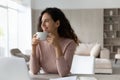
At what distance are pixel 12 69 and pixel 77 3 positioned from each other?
8.22 meters

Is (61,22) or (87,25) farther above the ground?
(87,25)

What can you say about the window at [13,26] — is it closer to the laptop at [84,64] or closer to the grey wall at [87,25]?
the grey wall at [87,25]

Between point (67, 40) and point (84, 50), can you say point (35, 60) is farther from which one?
point (84, 50)

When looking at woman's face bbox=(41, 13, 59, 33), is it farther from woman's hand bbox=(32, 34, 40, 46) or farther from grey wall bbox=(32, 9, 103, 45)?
grey wall bbox=(32, 9, 103, 45)

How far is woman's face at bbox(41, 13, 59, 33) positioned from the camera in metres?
1.48

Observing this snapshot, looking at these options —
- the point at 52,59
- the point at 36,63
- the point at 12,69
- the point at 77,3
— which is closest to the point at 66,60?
the point at 52,59

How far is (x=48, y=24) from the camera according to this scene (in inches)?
58.7

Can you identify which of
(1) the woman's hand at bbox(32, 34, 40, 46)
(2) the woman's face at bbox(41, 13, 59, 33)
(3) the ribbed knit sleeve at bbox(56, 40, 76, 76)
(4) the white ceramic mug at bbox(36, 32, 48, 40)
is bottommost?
(3) the ribbed knit sleeve at bbox(56, 40, 76, 76)

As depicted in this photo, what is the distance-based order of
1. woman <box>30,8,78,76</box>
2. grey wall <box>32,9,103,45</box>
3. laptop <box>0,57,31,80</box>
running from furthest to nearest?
1. grey wall <box>32,9,103,45</box>
2. woman <box>30,8,78,76</box>
3. laptop <box>0,57,31,80</box>

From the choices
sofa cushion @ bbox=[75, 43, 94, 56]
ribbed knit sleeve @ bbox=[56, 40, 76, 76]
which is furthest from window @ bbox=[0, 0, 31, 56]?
ribbed knit sleeve @ bbox=[56, 40, 76, 76]

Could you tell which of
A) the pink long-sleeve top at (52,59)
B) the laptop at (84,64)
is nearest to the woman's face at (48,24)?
the pink long-sleeve top at (52,59)

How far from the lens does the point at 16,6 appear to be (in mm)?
8953

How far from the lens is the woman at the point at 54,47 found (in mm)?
1453

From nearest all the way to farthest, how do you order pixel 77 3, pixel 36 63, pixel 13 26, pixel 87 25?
pixel 36 63, pixel 13 26, pixel 87 25, pixel 77 3
